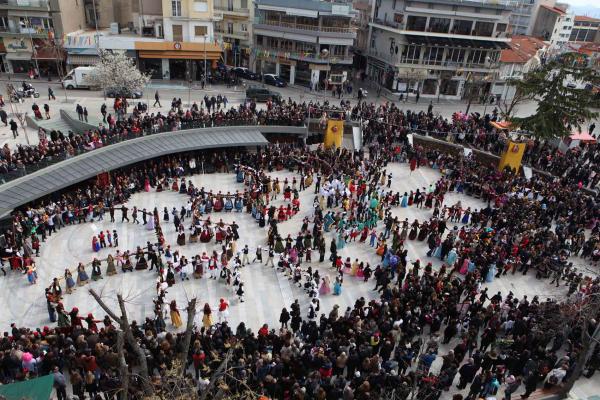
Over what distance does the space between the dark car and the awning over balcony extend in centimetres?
2754

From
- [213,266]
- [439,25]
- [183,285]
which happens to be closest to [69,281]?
[183,285]

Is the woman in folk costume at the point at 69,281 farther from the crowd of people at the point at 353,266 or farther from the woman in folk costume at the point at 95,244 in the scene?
the woman in folk costume at the point at 95,244

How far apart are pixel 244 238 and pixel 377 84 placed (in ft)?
122

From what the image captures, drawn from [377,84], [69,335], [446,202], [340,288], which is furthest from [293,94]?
[69,335]

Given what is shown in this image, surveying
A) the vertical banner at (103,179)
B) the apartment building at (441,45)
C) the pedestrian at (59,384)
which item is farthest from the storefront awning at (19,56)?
the pedestrian at (59,384)

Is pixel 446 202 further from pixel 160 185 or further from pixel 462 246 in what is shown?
pixel 160 185

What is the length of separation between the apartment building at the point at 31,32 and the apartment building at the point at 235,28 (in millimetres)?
16049

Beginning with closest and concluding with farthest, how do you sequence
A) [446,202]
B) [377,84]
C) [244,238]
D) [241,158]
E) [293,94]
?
[244,238]
[446,202]
[241,158]
[293,94]
[377,84]

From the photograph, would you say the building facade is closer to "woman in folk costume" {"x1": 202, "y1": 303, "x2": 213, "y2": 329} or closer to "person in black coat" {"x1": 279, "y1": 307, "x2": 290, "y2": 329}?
"person in black coat" {"x1": 279, "y1": 307, "x2": 290, "y2": 329}

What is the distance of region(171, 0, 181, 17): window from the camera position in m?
43.6

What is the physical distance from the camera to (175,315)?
16.6 metres

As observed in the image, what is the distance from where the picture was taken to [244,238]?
22766 millimetres

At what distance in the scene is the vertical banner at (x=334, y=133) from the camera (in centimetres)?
3291

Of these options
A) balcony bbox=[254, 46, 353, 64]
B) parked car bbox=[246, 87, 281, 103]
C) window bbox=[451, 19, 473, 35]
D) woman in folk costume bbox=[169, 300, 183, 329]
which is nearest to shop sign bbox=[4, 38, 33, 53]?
parked car bbox=[246, 87, 281, 103]
